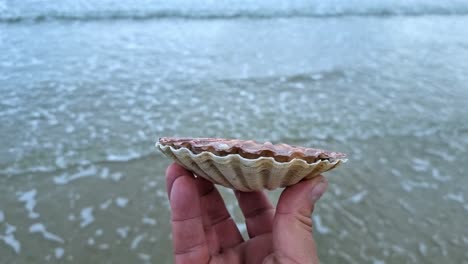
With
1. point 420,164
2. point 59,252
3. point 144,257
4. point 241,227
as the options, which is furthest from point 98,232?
point 420,164

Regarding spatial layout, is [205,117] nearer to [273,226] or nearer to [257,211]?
[257,211]

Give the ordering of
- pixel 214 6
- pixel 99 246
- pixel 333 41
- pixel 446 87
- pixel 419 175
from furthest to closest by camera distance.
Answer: pixel 214 6 < pixel 333 41 < pixel 446 87 < pixel 419 175 < pixel 99 246

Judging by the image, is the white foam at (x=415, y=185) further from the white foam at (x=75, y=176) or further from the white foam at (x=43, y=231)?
the white foam at (x=43, y=231)

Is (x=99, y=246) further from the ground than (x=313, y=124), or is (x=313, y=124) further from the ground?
(x=313, y=124)

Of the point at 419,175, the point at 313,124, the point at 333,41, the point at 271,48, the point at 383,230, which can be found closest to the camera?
the point at 383,230

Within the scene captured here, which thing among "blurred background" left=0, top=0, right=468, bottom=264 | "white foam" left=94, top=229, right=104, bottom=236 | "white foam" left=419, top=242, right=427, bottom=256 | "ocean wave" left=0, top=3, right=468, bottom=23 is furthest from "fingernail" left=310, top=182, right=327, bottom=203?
"ocean wave" left=0, top=3, right=468, bottom=23

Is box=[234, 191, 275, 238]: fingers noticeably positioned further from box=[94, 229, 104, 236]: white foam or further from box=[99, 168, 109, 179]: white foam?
box=[99, 168, 109, 179]: white foam

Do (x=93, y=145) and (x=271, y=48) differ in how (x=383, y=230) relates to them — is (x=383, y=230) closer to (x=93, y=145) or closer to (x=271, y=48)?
(x=93, y=145)

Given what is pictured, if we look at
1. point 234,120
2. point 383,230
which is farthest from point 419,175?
point 234,120

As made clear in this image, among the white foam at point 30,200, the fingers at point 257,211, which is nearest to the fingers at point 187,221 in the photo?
the fingers at point 257,211
